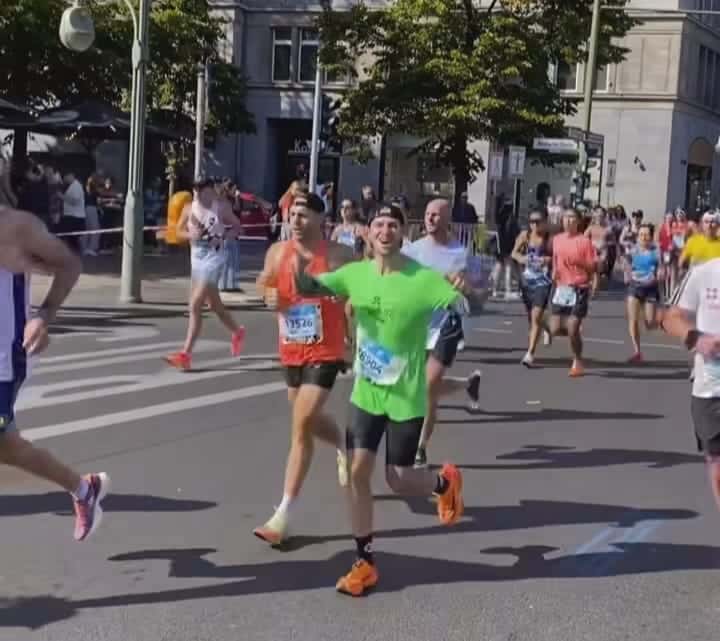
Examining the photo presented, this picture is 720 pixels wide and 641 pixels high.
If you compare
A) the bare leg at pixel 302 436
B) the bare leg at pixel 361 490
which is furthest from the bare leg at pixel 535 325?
the bare leg at pixel 361 490

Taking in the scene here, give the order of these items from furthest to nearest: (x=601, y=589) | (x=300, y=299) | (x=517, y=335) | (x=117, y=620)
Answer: (x=517, y=335), (x=300, y=299), (x=601, y=589), (x=117, y=620)

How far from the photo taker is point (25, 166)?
2325 centimetres

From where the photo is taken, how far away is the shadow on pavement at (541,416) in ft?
34.0

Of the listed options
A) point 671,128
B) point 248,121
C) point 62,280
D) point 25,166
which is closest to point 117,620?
point 62,280

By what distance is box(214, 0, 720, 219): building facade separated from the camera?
48.3 meters

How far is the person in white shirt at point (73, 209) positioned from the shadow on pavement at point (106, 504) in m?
16.1

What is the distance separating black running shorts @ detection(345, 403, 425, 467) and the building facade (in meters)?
41.5

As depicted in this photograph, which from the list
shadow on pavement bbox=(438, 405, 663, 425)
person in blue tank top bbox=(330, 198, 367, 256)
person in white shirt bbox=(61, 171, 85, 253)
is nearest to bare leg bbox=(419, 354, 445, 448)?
shadow on pavement bbox=(438, 405, 663, 425)

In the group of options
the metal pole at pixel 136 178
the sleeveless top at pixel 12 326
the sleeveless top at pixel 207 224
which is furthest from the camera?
the metal pole at pixel 136 178

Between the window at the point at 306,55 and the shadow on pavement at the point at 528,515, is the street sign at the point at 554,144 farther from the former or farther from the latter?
the window at the point at 306,55

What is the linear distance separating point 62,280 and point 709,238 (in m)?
9.10

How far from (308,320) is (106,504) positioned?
157 cm

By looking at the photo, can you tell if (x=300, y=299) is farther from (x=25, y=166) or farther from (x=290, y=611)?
(x=25, y=166)

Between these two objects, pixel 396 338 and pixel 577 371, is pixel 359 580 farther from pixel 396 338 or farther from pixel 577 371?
pixel 577 371
